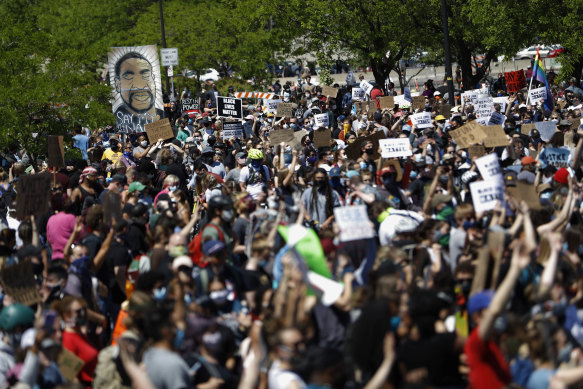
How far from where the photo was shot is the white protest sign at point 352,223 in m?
8.14

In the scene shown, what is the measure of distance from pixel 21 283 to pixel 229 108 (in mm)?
13429

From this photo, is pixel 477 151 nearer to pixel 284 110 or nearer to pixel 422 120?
pixel 422 120

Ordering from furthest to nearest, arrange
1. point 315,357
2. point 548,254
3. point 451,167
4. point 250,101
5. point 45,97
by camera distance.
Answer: point 250,101
point 45,97
point 451,167
point 548,254
point 315,357

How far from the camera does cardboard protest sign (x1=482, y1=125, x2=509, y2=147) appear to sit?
45.1 feet

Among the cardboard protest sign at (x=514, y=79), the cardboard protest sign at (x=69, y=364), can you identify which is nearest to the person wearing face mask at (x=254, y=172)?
the cardboard protest sign at (x=69, y=364)

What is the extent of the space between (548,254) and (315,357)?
3.03m

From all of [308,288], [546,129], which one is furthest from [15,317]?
[546,129]

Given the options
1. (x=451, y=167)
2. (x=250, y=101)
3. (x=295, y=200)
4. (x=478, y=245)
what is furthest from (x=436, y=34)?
(x=478, y=245)

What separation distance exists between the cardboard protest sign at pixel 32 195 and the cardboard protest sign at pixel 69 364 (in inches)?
142

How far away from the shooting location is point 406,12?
101ft

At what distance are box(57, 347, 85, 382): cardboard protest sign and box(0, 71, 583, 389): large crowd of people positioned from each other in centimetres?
1

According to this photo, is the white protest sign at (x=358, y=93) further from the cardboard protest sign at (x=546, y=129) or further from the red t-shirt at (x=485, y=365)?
the red t-shirt at (x=485, y=365)

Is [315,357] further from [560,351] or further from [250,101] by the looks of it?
[250,101]

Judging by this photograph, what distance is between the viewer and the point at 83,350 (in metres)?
7.32
